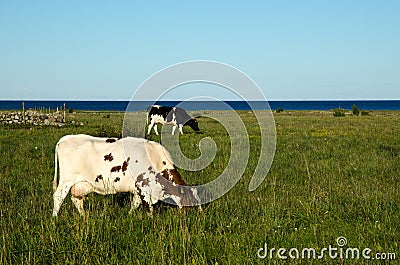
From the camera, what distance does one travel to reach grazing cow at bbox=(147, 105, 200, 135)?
25.0 meters

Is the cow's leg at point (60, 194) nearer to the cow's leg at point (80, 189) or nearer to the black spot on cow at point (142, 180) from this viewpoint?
the cow's leg at point (80, 189)

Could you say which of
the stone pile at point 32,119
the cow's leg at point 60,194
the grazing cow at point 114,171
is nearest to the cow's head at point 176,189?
the grazing cow at point 114,171

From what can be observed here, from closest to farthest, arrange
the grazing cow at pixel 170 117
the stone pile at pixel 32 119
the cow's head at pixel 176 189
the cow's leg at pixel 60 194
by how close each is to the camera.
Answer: the cow's head at pixel 176 189 < the cow's leg at pixel 60 194 < the grazing cow at pixel 170 117 < the stone pile at pixel 32 119

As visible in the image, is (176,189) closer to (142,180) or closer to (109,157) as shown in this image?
(142,180)

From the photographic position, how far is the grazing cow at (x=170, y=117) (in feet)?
82.1

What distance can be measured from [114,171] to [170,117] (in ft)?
61.0

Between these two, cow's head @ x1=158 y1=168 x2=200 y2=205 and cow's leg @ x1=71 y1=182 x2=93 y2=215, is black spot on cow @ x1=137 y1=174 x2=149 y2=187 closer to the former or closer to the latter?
cow's head @ x1=158 y1=168 x2=200 y2=205

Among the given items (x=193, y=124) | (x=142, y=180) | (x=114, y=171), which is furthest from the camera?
(x=193, y=124)

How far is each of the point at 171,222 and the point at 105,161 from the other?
1.88 meters

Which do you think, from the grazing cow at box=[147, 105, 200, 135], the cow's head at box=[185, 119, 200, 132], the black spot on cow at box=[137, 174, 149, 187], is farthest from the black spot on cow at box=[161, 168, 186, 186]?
the cow's head at box=[185, 119, 200, 132]

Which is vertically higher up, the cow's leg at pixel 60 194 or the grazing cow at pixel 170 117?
the grazing cow at pixel 170 117

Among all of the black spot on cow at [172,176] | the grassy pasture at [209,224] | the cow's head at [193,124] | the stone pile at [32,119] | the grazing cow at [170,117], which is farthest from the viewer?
the stone pile at [32,119]

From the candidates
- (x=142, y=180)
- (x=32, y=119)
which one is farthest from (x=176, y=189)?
(x=32, y=119)

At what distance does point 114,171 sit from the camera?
292 inches
